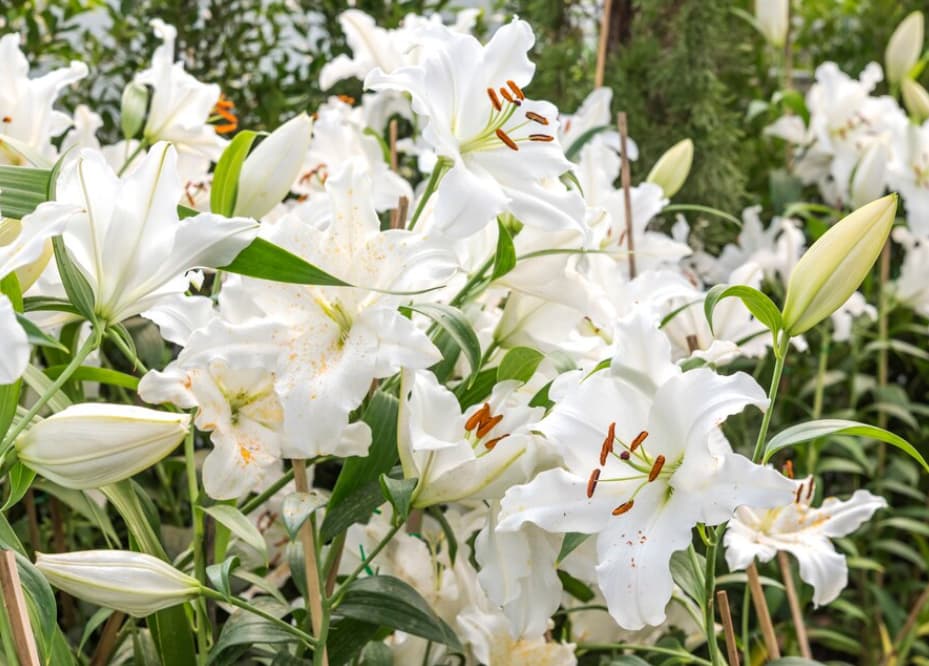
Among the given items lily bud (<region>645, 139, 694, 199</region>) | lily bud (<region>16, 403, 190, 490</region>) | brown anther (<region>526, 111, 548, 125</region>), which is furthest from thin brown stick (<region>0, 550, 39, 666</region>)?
lily bud (<region>645, 139, 694, 199</region>)

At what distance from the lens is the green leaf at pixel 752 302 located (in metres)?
0.63

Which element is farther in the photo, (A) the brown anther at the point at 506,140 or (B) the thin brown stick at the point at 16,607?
(A) the brown anther at the point at 506,140

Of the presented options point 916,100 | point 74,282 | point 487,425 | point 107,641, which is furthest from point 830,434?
point 916,100

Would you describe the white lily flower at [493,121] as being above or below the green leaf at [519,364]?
above

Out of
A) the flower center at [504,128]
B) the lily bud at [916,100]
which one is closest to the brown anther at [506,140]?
the flower center at [504,128]

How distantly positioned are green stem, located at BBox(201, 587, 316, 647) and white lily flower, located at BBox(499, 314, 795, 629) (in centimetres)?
14

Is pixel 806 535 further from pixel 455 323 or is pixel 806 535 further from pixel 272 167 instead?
pixel 272 167

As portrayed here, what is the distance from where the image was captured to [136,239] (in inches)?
23.1

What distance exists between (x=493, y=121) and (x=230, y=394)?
8.8 inches

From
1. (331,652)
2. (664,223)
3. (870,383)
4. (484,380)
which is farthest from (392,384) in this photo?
(870,383)

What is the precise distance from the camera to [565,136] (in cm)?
119

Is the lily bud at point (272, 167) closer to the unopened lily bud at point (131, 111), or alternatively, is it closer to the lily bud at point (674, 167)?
the unopened lily bud at point (131, 111)

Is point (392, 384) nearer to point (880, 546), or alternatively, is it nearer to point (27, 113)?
point (27, 113)

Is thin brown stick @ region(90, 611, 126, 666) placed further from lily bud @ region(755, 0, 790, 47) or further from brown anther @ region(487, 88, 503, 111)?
lily bud @ region(755, 0, 790, 47)
